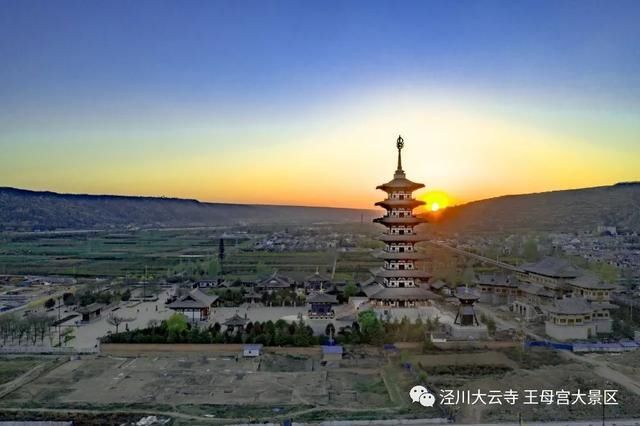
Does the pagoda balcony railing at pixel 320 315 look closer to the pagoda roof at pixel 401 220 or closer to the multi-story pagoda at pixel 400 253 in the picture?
the multi-story pagoda at pixel 400 253

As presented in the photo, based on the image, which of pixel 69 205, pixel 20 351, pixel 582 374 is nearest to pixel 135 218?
pixel 69 205

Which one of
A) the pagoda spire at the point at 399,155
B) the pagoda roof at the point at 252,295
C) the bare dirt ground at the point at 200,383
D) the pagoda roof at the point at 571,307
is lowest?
the bare dirt ground at the point at 200,383

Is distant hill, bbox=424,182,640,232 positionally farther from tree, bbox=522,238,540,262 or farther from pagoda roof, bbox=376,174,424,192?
pagoda roof, bbox=376,174,424,192

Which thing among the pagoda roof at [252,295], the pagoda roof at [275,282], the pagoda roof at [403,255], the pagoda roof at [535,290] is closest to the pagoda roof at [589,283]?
the pagoda roof at [535,290]

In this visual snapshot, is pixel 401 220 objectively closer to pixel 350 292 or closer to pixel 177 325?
pixel 350 292

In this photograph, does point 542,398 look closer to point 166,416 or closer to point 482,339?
point 482,339

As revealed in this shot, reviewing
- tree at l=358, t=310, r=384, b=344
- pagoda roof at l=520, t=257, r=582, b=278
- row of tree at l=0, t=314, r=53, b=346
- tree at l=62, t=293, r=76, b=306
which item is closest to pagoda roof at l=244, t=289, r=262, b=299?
tree at l=62, t=293, r=76, b=306

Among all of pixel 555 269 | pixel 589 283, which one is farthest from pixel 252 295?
pixel 589 283
